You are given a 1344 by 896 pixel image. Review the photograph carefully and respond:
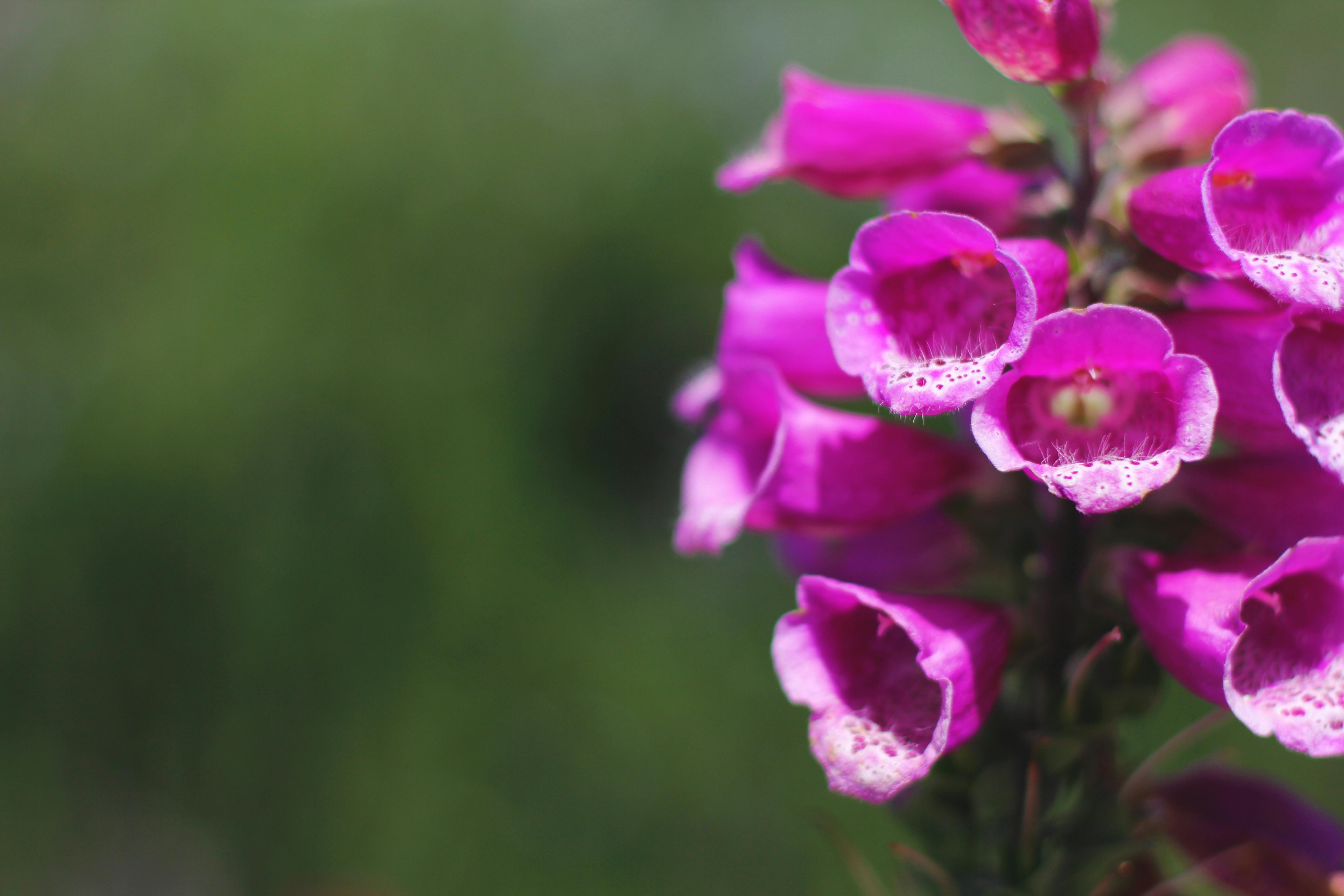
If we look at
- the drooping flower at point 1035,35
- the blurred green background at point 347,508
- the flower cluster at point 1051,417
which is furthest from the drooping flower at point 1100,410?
the blurred green background at point 347,508

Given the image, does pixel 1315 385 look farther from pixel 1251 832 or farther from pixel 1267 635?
pixel 1251 832

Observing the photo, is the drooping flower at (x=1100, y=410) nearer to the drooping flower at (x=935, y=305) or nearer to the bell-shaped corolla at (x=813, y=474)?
the drooping flower at (x=935, y=305)

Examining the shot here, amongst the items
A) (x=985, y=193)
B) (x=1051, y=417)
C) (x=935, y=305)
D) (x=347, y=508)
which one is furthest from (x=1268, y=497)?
A: (x=347, y=508)

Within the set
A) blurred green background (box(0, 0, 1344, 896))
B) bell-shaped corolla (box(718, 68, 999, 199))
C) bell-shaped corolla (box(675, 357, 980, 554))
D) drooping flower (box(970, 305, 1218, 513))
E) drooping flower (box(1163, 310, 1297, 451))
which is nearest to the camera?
drooping flower (box(970, 305, 1218, 513))

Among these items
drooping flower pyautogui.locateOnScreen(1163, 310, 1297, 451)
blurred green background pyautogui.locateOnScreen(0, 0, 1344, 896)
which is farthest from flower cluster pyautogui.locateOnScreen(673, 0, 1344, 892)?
blurred green background pyautogui.locateOnScreen(0, 0, 1344, 896)

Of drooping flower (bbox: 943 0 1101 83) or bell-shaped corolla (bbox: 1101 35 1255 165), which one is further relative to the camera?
bell-shaped corolla (bbox: 1101 35 1255 165)

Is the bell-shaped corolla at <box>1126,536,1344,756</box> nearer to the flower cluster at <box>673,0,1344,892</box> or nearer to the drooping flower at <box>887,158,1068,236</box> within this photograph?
the flower cluster at <box>673,0,1344,892</box>

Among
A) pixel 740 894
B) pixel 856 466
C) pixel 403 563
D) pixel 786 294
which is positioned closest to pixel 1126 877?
pixel 856 466

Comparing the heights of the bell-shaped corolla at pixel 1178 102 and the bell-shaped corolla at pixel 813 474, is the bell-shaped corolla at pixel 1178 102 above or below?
above
